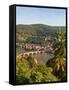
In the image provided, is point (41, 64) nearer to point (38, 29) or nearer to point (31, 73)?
point (31, 73)

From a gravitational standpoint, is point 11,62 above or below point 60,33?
below

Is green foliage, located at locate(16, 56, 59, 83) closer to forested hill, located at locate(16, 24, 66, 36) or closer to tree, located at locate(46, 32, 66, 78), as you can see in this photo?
tree, located at locate(46, 32, 66, 78)

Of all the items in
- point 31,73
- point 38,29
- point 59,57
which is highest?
point 38,29

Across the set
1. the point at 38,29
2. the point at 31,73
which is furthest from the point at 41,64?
the point at 38,29

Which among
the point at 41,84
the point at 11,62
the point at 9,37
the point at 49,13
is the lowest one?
the point at 41,84

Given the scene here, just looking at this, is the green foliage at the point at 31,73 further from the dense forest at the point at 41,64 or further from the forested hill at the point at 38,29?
the forested hill at the point at 38,29

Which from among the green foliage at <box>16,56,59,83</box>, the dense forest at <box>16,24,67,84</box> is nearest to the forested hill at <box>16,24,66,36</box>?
the dense forest at <box>16,24,67,84</box>
